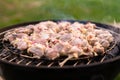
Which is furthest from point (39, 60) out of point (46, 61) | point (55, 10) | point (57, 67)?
point (55, 10)

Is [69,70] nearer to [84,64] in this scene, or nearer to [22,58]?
[84,64]

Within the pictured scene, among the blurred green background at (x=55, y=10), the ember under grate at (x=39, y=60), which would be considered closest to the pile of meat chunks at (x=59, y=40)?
the ember under grate at (x=39, y=60)

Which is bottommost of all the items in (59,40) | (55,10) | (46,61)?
(55,10)

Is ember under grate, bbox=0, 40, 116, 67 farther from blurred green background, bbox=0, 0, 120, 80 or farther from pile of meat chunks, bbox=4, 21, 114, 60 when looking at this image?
blurred green background, bbox=0, 0, 120, 80

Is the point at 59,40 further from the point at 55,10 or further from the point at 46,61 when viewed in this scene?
the point at 55,10

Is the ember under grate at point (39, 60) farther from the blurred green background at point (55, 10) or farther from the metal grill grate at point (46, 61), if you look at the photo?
A: the blurred green background at point (55, 10)

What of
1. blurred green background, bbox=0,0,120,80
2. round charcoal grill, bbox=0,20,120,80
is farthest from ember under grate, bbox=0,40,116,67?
blurred green background, bbox=0,0,120,80

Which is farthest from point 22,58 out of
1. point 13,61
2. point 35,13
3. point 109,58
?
point 35,13

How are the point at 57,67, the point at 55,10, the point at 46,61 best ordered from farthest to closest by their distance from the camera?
the point at 55,10, the point at 46,61, the point at 57,67
